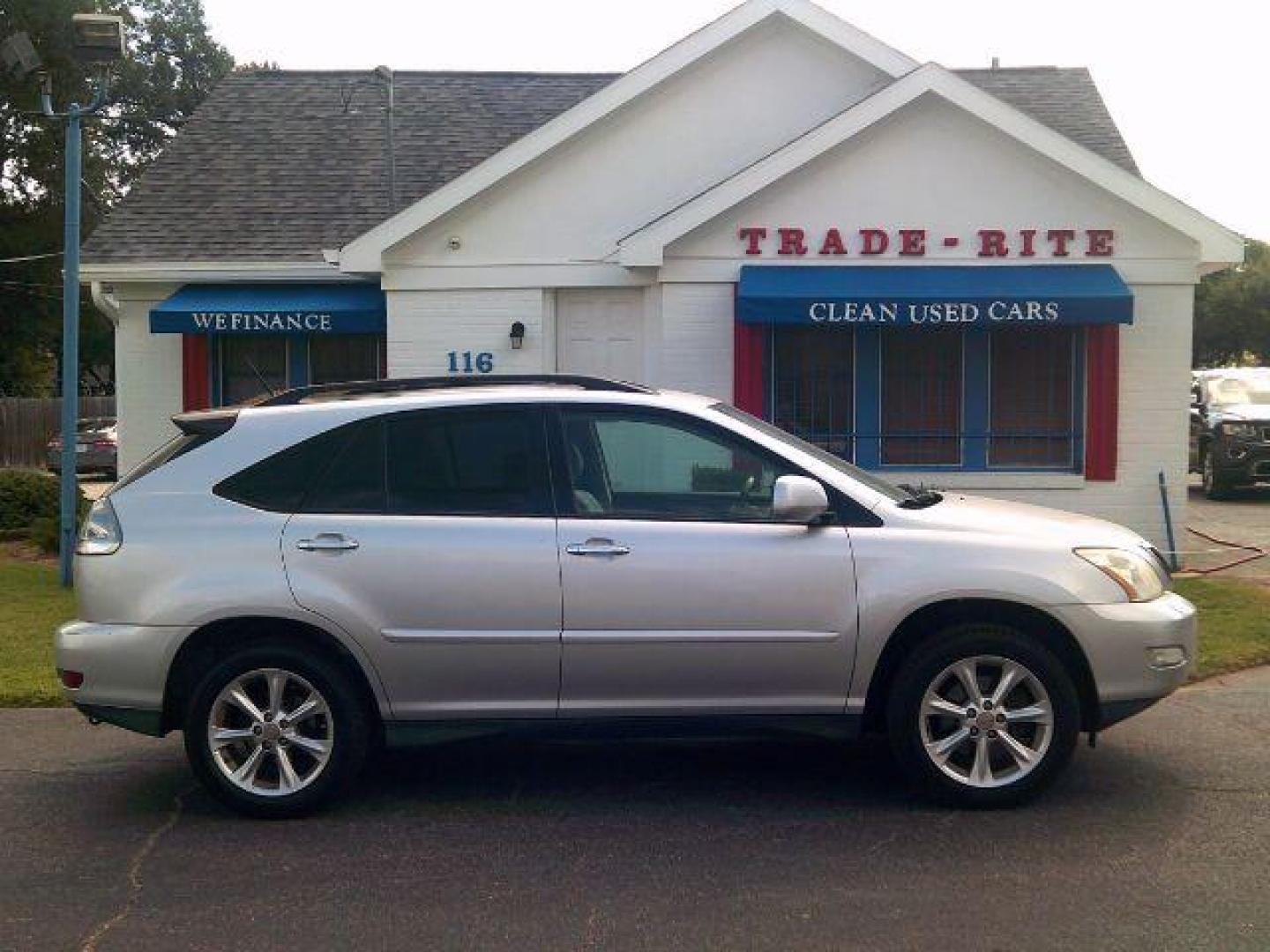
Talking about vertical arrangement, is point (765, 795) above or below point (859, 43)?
below

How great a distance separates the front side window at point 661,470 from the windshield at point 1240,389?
16.5 metres

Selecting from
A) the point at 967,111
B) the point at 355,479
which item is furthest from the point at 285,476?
the point at 967,111

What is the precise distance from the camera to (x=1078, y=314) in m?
11.7

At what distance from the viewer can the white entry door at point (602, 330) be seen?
13.3 meters

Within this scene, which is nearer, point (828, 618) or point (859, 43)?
point (828, 618)

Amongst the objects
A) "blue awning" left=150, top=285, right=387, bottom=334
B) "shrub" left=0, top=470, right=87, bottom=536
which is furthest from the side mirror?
"shrub" left=0, top=470, right=87, bottom=536

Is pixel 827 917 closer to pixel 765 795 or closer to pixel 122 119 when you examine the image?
pixel 765 795

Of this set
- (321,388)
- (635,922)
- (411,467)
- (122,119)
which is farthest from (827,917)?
(122,119)

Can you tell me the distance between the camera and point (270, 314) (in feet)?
43.4

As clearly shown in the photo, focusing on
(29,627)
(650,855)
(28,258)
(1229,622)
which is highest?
(28,258)

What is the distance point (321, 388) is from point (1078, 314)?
7.03m

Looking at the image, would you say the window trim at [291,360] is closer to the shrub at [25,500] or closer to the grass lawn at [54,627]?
the shrub at [25,500]

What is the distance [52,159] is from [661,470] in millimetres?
35761

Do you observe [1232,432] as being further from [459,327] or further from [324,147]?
[324,147]
